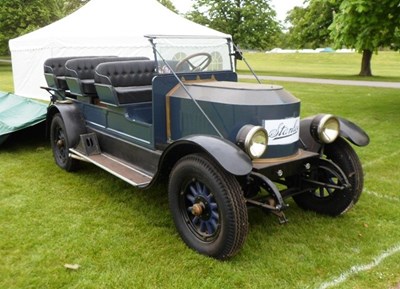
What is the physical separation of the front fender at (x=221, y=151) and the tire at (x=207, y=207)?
11 cm

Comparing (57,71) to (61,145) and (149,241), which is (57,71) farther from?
(149,241)

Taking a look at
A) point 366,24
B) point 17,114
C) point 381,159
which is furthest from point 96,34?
point 381,159

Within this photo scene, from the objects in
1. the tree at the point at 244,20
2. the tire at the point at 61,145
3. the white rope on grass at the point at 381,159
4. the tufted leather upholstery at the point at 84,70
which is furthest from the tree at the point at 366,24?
the tree at the point at 244,20

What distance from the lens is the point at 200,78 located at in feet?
13.1

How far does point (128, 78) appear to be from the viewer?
185 inches

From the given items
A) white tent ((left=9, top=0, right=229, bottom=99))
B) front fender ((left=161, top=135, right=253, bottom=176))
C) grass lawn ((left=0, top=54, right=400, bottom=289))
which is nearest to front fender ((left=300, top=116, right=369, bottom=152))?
grass lawn ((left=0, top=54, right=400, bottom=289))

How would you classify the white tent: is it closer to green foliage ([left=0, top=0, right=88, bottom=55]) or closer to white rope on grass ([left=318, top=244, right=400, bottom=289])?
white rope on grass ([left=318, top=244, right=400, bottom=289])

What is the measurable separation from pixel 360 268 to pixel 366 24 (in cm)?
636

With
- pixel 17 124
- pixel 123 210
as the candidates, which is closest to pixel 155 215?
pixel 123 210

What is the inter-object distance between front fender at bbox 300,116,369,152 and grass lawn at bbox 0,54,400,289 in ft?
2.26

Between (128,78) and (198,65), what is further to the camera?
(128,78)

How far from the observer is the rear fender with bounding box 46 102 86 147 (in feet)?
16.0

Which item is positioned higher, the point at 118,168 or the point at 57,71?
the point at 57,71

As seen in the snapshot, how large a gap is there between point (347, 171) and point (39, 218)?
9.37 ft
